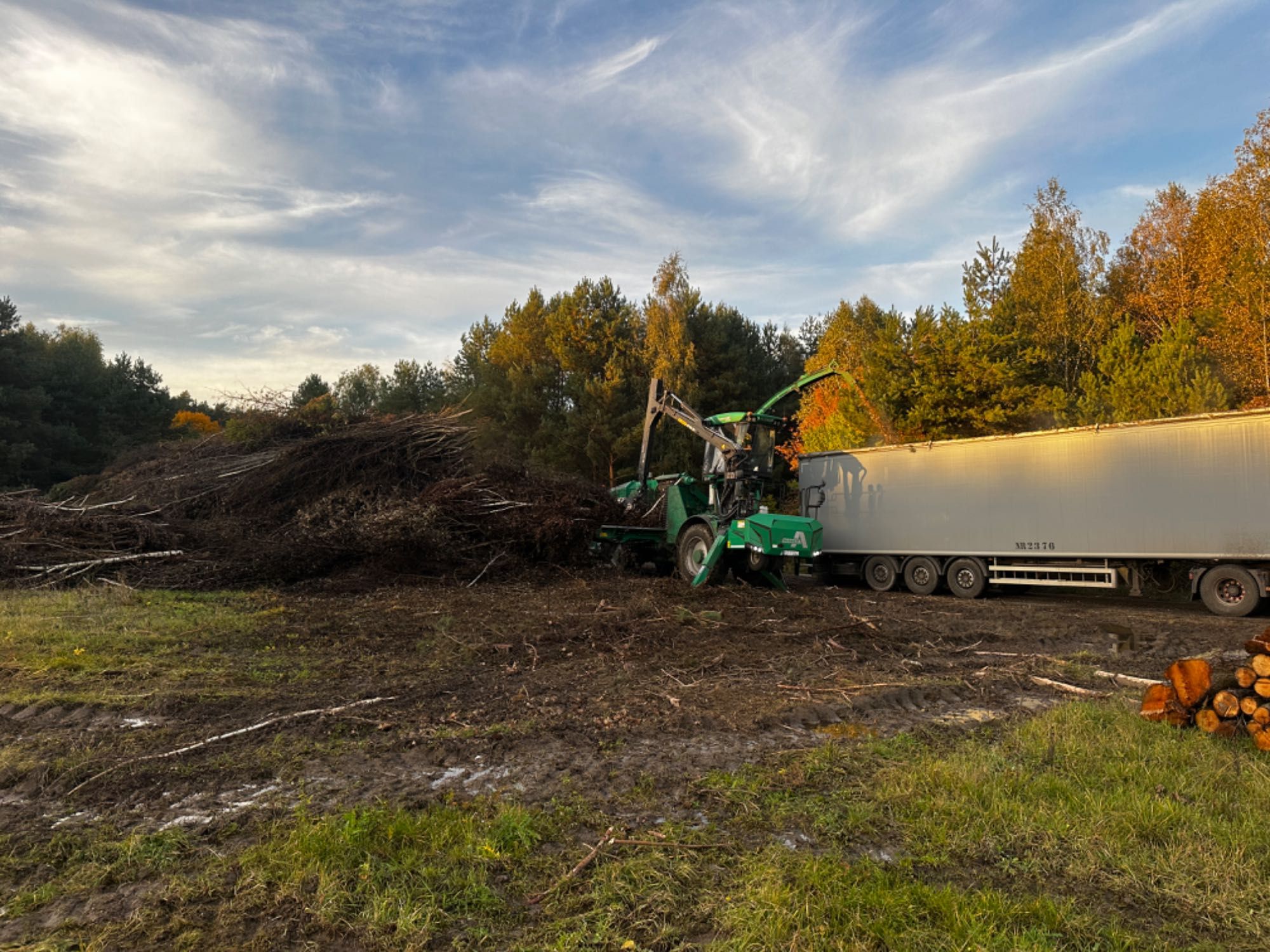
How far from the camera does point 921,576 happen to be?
1652cm

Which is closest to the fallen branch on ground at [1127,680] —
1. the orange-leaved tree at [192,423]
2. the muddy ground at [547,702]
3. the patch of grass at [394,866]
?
the muddy ground at [547,702]

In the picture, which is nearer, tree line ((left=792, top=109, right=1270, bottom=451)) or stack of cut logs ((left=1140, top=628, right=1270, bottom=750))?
stack of cut logs ((left=1140, top=628, right=1270, bottom=750))

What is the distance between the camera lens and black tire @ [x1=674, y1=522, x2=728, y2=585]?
13828mm

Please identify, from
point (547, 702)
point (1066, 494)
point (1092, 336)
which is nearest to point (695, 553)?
point (1066, 494)

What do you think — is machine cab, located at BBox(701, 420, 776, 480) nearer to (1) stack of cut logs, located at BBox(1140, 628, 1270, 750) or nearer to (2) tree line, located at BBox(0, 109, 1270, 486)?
(2) tree line, located at BBox(0, 109, 1270, 486)

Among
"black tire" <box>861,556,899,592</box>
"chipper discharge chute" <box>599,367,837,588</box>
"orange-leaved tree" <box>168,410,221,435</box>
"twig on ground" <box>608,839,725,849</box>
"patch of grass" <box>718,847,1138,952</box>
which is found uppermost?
"orange-leaved tree" <box>168,410,221,435</box>

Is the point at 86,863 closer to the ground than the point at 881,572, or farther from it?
farther from it

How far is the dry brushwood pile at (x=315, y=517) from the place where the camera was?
41.2ft

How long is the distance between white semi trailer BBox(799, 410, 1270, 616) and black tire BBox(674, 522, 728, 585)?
3668 mm

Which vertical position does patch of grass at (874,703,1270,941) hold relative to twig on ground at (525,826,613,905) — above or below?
above

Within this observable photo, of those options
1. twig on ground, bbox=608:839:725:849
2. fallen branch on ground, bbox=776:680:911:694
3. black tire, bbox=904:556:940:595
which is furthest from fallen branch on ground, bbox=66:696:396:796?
black tire, bbox=904:556:940:595

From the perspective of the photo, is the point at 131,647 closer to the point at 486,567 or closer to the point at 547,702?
the point at 547,702

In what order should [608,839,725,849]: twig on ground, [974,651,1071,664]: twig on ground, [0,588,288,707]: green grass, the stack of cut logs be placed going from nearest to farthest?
1. [608,839,725,849]: twig on ground
2. the stack of cut logs
3. [0,588,288,707]: green grass
4. [974,651,1071,664]: twig on ground

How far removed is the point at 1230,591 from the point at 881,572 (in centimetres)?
632
